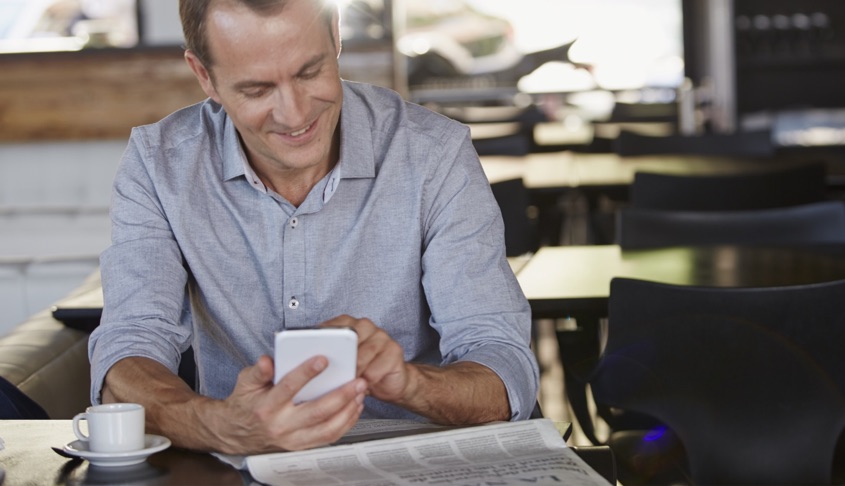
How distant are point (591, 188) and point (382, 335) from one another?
2901mm

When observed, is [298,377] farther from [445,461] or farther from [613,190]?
[613,190]

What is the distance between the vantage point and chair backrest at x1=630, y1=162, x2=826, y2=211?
3262 mm

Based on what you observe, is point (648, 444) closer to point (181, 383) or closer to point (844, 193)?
point (181, 383)

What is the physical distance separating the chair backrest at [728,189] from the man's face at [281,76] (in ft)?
6.15

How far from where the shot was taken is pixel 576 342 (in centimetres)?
232

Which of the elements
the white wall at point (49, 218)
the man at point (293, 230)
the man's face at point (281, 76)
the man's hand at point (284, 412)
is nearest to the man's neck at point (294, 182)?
the man at point (293, 230)

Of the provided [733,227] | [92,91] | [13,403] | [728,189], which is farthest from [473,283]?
[92,91]

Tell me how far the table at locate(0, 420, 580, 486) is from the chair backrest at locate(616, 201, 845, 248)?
1.51m

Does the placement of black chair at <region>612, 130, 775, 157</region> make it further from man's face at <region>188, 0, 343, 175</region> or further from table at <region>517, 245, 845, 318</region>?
man's face at <region>188, 0, 343, 175</region>

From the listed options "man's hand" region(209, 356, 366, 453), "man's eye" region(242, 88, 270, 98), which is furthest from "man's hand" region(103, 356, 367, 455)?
"man's eye" region(242, 88, 270, 98)

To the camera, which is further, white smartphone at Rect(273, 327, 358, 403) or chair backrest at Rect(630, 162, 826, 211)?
chair backrest at Rect(630, 162, 826, 211)

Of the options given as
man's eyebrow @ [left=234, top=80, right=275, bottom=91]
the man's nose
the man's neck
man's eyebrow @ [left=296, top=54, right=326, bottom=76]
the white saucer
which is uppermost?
man's eyebrow @ [left=296, top=54, right=326, bottom=76]

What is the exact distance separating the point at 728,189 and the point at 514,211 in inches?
26.8

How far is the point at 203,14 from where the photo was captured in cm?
151
